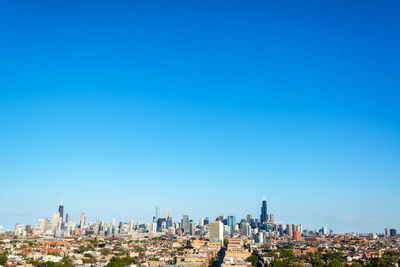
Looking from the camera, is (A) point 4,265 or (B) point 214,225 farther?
(B) point 214,225

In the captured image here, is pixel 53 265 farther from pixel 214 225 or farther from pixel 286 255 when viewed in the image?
pixel 214 225

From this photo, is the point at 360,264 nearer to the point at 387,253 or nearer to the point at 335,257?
the point at 335,257

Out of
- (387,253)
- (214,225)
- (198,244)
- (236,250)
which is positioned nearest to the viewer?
(236,250)

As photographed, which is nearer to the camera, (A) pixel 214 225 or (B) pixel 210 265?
(B) pixel 210 265

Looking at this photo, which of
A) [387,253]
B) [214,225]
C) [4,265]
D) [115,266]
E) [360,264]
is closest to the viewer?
[4,265]

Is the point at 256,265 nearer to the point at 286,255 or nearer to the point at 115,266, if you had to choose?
the point at 286,255

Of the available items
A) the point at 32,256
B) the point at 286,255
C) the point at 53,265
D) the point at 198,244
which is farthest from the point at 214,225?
the point at 53,265

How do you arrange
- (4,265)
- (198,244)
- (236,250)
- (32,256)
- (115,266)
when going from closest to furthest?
(4,265)
(115,266)
(32,256)
(236,250)
(198,244)

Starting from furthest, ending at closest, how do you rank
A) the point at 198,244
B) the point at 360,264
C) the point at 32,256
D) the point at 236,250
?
the point at 198,244
the point at 236,250
the point at 32,256
the point at 360,264

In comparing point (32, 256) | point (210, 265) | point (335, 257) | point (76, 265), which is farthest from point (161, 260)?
point (335, 257)
